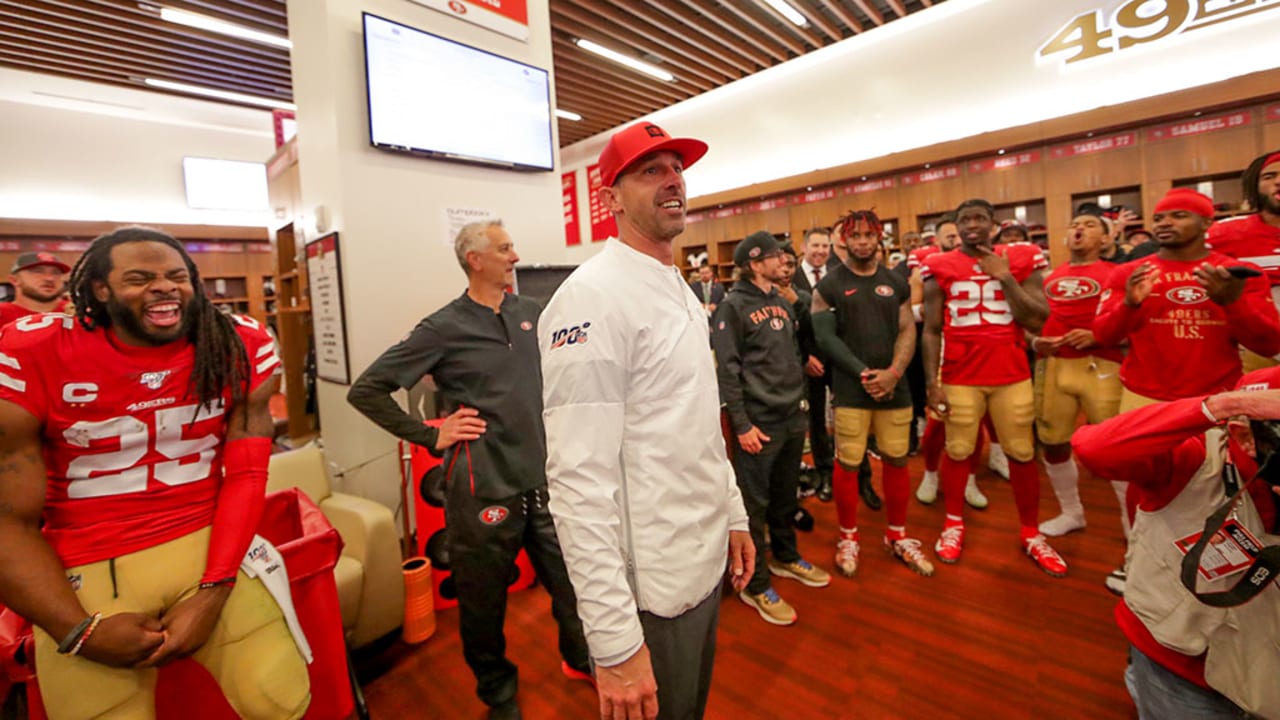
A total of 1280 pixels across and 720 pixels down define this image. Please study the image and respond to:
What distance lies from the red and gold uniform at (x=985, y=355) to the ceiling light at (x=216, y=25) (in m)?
5.81

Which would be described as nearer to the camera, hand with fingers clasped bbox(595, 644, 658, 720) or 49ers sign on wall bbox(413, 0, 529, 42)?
hand with fingers clasped bbox(595, 644, 658, 720)

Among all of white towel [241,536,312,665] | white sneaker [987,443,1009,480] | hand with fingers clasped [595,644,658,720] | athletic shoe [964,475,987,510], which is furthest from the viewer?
white sneaker [987,443,1009,480]

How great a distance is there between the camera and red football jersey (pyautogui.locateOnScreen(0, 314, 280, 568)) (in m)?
1.16

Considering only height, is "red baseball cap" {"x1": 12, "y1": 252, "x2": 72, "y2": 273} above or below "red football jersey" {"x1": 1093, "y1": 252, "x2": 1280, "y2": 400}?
above

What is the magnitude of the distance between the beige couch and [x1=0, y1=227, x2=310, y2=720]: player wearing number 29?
0.90 meters

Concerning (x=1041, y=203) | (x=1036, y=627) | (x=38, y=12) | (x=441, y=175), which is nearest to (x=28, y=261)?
(x=441, y=175)

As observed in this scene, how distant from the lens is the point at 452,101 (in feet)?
9.86

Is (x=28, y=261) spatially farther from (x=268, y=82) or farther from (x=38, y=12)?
(x=268, y=82)

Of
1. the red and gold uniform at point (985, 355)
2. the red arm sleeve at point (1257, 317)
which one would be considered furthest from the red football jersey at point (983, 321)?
the red arm sleeve at point (1257, 317)

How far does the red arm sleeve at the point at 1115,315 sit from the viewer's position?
2.39m

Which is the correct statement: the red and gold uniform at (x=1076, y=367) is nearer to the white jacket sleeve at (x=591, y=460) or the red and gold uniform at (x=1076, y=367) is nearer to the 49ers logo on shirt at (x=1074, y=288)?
the 49ers logo on shirt at (x=1074, y=288)

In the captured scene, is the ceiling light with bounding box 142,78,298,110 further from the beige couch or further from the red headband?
the red headband

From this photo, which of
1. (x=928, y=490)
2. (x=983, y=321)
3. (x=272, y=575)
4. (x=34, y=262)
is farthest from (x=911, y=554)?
(x=34, y=262)

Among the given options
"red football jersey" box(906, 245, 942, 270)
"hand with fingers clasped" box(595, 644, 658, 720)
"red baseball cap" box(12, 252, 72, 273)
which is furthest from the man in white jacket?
"red baseball cap" box(12, 252, 72, 273)
